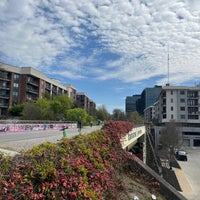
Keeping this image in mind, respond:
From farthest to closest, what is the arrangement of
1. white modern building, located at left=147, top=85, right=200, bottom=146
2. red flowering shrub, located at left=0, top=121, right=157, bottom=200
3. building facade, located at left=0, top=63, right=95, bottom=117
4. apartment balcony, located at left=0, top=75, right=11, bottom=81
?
white modern building, located at left=147, top=85, right=200, bottom=146
building facade, located at left=0, top=63, right=95, bottom=117
apartment balcony, located at left=0, top=75, right=11, bottom=81
red flowering shrub, located at left=0, top=121, right=157, bottom=200

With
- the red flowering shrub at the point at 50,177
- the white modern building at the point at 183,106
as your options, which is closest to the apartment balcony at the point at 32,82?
the white modern building at the point at 183,106

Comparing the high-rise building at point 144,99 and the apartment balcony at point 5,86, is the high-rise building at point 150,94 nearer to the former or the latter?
the high-rise building at point 144,99

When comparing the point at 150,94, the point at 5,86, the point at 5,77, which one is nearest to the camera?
the point at 5,77

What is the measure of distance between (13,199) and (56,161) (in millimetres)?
1268

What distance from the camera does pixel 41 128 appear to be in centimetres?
3059

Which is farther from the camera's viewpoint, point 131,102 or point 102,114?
point 131,102

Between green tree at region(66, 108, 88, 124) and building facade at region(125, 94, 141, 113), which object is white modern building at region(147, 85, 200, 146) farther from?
building facade at region(125, 94, 141, 113)

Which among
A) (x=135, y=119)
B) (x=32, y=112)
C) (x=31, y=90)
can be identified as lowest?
(x=135, y=119)

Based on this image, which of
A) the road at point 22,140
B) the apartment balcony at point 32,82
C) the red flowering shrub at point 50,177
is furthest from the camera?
the apartment balcony at point 32,82

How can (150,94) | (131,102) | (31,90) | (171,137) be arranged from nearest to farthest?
(171,137) < (31,90) < (150,94) < (131,102)

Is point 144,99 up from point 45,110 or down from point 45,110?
up

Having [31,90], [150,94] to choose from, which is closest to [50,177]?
[31,90]

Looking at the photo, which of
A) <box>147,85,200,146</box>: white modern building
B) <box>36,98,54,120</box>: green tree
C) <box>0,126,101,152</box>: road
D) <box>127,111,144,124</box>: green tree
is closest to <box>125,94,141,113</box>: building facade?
<box>127,111,144,124</box>: green tree

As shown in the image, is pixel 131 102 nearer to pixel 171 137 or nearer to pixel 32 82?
pixel 32 82
